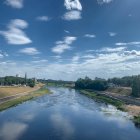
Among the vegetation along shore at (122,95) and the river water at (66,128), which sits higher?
the vegetation along shore at (122,95)

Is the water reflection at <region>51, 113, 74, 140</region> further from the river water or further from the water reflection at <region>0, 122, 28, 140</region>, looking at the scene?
the water reflection at <region>0, 122, 28, 140</region>

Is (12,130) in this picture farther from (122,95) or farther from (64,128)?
(122,95)

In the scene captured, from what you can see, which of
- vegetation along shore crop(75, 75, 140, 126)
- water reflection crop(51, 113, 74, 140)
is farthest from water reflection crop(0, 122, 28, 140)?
vegetation along shore crop(75, 75, 140, 126)

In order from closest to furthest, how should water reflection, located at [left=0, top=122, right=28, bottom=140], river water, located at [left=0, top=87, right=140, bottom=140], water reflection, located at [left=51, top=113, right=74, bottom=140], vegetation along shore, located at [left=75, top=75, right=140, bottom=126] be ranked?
water reflection, located at [left=0, top=122, right=28, bottom=140] → river water, located at [left=0, top=87, right=140, bottom=140] → water reflection, located at [left=51, top=113, right=74, bottom=140] → vegetation along shore, located at [left=75, top=75, right=140, bottom=126]

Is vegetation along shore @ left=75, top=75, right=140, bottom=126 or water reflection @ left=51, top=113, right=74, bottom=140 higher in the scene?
vegetation along shore @ left=75, top=75, right=140, bottom=126

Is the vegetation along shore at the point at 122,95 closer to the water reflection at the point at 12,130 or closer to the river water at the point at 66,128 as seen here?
the river water at the point at 66,128

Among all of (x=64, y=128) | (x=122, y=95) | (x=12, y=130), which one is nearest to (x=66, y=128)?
(x=64, y=128)

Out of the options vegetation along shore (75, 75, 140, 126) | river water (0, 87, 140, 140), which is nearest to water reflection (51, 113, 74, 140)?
river water (0, 87, 140, 140)

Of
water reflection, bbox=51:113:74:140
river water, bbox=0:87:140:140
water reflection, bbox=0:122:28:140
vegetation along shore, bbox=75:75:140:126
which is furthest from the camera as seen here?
vegetation along shore, bbox=75:75:140:126

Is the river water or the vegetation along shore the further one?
the vegetation along shore

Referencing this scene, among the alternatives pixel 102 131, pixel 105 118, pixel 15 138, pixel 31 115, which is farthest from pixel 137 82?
pixel 15 138

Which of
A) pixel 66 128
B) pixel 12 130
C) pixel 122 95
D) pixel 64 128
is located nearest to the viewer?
pixel 12 130

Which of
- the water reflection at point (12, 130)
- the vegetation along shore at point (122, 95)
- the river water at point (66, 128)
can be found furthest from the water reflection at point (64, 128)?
the vegetation along shore at point (122, 95)
